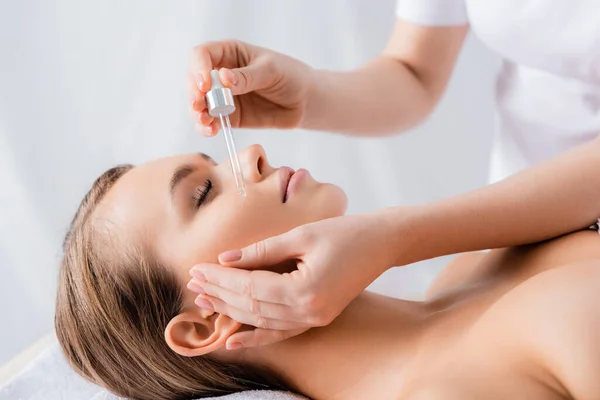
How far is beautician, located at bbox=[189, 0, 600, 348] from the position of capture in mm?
1119

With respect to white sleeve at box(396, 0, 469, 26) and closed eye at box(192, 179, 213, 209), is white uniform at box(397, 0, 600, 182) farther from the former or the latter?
closed eye at box(192, 179, 213, 209)

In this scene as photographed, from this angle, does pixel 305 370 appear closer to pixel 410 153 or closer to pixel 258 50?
pixel 258 50

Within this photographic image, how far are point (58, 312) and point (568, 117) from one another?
3.28ft

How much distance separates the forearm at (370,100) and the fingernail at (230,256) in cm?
50

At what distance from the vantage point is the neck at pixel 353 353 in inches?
48.9

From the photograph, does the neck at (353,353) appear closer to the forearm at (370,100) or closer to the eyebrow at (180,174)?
the eyebrow at (180,174)

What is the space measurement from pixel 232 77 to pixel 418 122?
2.15 feet

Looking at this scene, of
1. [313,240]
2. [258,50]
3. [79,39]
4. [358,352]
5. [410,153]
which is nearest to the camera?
[313,240]

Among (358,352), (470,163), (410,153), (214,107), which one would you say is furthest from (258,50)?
(470,163)

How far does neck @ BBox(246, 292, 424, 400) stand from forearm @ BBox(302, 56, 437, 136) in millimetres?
431

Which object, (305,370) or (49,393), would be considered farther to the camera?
(49,393)

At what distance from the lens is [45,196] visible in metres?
1.83

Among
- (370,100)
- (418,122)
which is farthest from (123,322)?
(418,122)

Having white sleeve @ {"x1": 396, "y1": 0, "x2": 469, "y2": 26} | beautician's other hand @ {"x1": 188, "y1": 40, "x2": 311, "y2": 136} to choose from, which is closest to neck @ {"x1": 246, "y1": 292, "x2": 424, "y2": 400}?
beautician's other hand @ {"x1": 188, "y1": 40, "x2": 311, "y2": 136}
